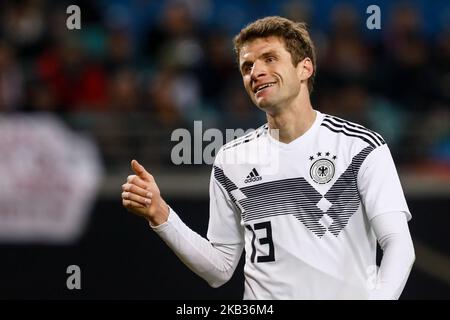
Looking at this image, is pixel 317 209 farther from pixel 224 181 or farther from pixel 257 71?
pixel 257 71

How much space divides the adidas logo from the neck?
18cm

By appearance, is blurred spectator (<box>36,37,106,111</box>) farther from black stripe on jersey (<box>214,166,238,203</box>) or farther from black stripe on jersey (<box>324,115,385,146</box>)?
black stripe on jersey (<box>324,115,385,146</box>)

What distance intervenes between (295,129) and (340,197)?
0.37 meters

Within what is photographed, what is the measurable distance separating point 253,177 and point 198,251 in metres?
0.40

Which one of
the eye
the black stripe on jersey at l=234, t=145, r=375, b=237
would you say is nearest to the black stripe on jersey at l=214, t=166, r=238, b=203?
the black stripe on jersey at l=234, t=145, r=375, b=237

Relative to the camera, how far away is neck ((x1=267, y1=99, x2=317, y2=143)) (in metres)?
4.27

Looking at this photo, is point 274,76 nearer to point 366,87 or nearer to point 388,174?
point 388,174

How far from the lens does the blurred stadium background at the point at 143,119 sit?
26.7 ft

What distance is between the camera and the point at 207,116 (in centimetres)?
869

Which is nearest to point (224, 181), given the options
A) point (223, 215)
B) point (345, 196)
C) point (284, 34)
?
point (223, 215)

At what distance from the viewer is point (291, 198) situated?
4.18 meters

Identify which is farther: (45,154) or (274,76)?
(45,154)

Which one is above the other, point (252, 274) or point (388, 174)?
point (388, 174)

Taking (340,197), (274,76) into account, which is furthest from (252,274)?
(274,76)
